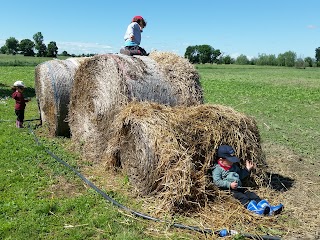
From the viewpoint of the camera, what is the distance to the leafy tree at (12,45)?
364ft

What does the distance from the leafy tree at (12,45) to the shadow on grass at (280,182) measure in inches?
4492

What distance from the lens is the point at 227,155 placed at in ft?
19.5

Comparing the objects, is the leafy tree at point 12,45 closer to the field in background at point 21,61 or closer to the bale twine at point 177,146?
the field in background at point 21,61

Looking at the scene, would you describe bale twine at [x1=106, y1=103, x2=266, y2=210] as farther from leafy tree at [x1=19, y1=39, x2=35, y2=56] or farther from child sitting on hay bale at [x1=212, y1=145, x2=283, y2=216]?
leafy tree at [x1=19, y1=39, x2=35, y2=56]

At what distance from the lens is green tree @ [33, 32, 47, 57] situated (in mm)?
94363

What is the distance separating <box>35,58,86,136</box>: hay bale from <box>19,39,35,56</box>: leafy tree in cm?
9912

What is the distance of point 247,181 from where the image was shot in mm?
6418

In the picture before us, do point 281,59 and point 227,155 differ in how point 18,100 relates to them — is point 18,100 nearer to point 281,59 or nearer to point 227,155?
point 227,155

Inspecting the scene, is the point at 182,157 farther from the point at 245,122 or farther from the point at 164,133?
the point at 245,122

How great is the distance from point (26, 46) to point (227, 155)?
10830 centimetres

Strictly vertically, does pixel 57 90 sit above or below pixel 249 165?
above

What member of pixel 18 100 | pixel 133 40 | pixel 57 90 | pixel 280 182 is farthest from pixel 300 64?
pixel 280 182

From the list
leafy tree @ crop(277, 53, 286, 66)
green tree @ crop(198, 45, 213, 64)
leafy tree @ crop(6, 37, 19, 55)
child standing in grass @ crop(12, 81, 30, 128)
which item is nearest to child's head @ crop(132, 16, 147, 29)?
child standing in grass @ crop(12, 81, 30, 128)

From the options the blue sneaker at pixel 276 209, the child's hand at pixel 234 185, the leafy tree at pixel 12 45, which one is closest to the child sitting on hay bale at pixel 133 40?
the child's hand at pixel 234 185
